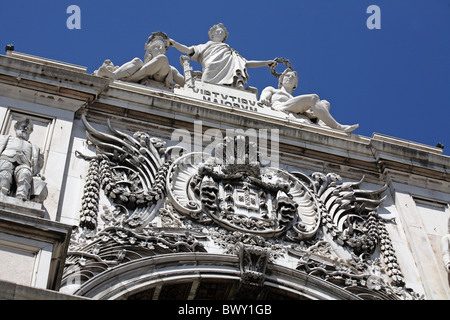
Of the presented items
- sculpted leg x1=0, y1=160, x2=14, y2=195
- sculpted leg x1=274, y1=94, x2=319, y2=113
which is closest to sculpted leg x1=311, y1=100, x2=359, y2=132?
sculpted leg x1=274, y1=94, x2=319, y2=113

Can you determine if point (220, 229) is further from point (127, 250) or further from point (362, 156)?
point (362, 156)

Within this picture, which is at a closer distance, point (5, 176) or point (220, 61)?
point (5, 176)

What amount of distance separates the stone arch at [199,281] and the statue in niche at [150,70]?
528cm

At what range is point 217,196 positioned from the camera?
1462 centimetres

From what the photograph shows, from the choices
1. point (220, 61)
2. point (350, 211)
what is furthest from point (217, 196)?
point (220, 61)

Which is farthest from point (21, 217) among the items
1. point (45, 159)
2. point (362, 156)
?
point (362, 156)

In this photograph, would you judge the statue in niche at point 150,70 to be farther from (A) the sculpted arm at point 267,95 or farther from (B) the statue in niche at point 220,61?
(A) the sculpted arm at point 267,95

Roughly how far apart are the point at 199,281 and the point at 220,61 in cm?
733

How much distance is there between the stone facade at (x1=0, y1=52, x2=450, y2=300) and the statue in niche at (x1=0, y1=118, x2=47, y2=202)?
493 mm

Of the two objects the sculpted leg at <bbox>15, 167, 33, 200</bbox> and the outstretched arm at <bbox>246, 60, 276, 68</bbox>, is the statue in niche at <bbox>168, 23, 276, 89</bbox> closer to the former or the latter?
the outstretched arm at <bbox>246, 60, 276, 68</bbox>

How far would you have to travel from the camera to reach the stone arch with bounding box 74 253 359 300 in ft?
40.7

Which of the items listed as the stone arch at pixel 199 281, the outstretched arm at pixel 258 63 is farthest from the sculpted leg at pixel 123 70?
the stone arch at pixel 199 281

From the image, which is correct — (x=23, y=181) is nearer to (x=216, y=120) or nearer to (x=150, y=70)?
(x=216, y=120)

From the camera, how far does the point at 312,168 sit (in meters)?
16.3
